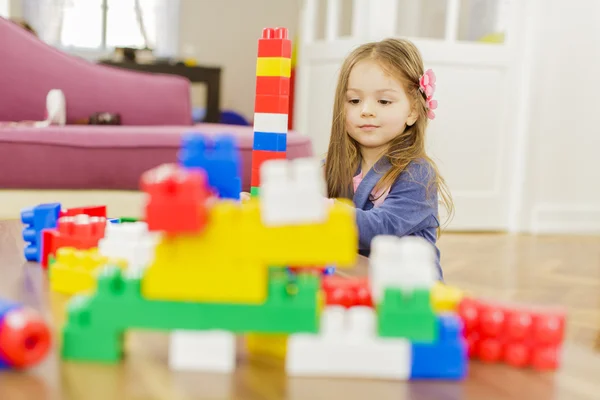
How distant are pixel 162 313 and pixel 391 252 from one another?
164 mm

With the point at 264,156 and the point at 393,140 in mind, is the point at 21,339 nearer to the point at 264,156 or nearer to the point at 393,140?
the point at 264,156

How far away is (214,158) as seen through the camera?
56 cm

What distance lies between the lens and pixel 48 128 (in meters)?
2.01

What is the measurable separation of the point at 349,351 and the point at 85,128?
1714 mm

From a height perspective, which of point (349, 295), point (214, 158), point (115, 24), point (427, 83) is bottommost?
point (349, 295)

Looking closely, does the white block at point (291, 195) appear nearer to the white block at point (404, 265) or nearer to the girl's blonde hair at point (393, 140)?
the white block at point (404, 265)

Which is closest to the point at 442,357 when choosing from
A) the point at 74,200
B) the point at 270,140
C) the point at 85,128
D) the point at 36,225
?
the point at 270,140

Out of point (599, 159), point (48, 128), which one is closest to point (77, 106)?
point (48, 128)

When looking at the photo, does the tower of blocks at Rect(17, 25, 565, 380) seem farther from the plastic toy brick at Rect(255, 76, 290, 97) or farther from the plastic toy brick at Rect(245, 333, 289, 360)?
the plastic toy brick at Rect(255, 76, 290, 97)

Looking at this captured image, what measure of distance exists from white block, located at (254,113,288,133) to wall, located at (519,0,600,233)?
2.82 m

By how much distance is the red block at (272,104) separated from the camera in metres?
0.88

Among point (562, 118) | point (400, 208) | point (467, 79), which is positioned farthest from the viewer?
point (562, 118)

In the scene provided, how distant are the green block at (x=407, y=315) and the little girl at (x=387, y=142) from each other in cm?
65

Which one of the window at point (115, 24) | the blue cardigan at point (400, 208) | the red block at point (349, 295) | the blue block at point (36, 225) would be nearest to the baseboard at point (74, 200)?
the blue cardigan at point (400, 208)
